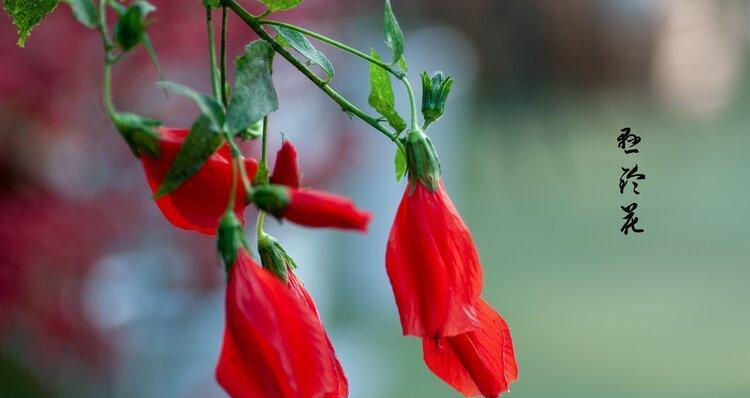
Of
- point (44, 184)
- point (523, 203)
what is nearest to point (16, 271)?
point (44, 184)

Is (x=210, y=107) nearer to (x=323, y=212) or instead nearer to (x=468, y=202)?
(x=323, y=212)

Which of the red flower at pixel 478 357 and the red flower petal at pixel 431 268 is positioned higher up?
the red flower petal at pixel 431 268

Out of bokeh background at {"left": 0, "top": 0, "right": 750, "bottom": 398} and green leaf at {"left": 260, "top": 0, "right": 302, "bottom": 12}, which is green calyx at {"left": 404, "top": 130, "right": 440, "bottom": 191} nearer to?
green leaf at {"left": 260, "top": 0, "right": 302, "bottom": 12}

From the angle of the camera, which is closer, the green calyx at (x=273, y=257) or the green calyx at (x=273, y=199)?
the green calyx at (x=273, y=199)

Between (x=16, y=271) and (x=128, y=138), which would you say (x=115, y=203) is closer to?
(x=16, y=271)

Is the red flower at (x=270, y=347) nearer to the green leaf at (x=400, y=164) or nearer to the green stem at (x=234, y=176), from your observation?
the green stem at (x=234, y=176)

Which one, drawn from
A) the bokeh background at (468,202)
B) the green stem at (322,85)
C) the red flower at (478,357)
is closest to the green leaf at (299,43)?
the green stem at (322,85)

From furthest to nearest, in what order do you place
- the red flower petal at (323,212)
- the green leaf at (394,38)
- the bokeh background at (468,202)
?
the bokeh background at (468,202), the green leaf at (394,38), the red flower petal at (323,212)
